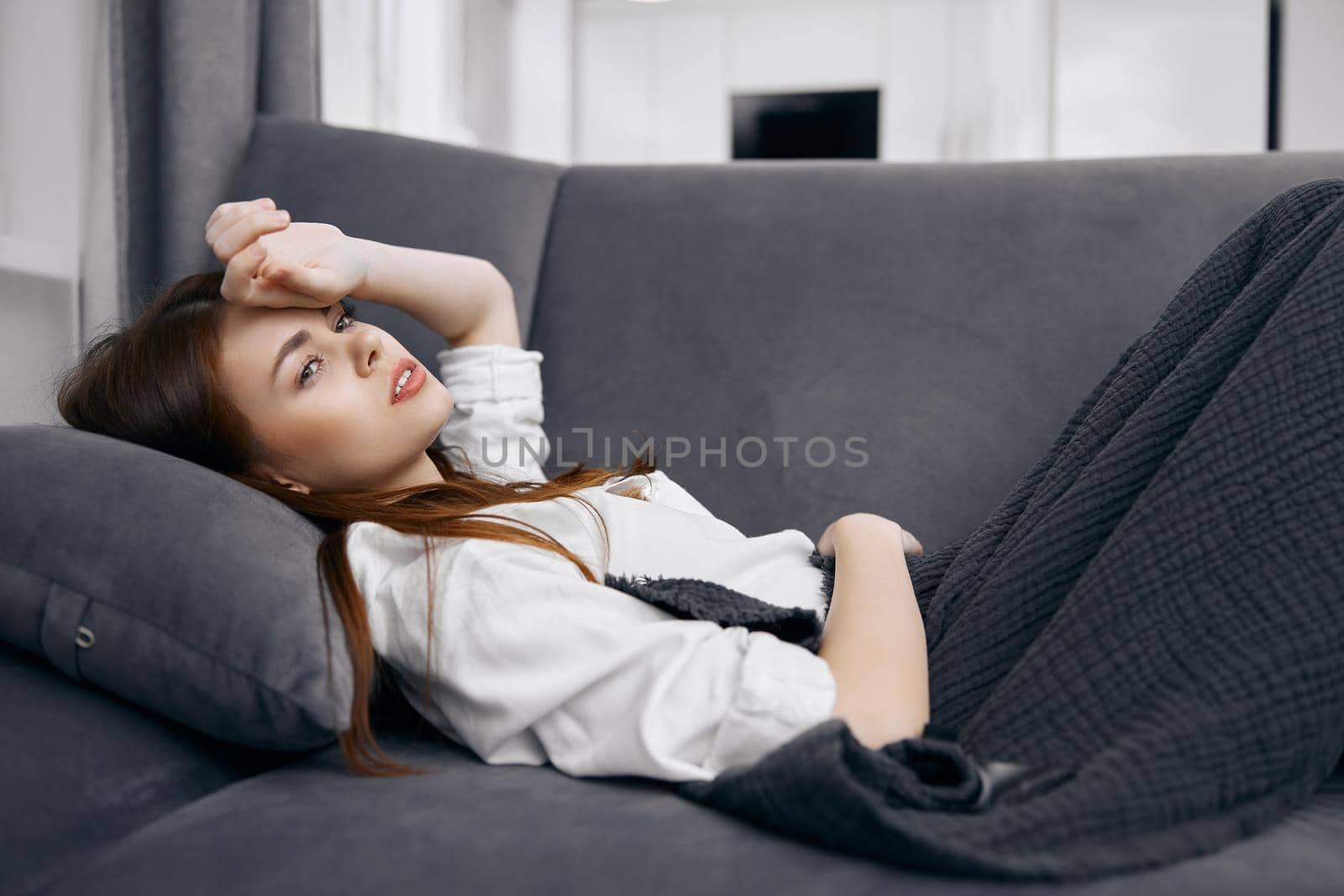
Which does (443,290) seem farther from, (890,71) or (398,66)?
(890,71)

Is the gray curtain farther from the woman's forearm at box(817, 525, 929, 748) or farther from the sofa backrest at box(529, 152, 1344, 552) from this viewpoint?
the woman's forearm at box(817, 525, 929, 748)

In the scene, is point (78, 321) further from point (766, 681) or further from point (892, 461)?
point (766, 681)

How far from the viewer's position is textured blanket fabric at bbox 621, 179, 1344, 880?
55cm

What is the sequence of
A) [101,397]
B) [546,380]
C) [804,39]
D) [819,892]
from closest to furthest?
[819,892]
[101,397]
[546,380]
[804,39]

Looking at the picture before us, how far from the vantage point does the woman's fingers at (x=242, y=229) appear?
94 centimetres

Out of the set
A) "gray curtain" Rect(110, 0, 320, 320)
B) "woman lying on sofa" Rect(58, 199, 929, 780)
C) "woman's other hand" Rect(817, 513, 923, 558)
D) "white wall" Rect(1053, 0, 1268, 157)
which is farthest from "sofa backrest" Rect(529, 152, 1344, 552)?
"white wall" Rect(1053, 0, 1268, 157)

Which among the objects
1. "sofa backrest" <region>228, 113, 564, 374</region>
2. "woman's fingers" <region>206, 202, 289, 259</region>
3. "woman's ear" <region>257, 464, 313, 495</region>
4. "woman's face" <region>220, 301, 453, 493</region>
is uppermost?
"sofa backrest" <region>228, 113, 564, 374</region>

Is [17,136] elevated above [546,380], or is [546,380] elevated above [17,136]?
[17,136]

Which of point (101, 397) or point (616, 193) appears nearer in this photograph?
point (101, 397)

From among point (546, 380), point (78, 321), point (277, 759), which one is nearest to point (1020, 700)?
point (277, 759)

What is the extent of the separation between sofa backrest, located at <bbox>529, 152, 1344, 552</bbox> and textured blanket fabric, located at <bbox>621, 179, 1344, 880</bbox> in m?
0.44

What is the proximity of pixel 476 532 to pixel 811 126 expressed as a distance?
4381mm

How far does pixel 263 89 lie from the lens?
65.4 inches

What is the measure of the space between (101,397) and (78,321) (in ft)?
2.45
